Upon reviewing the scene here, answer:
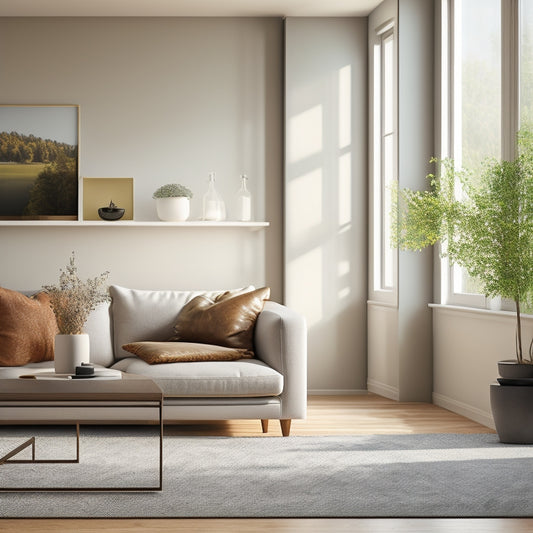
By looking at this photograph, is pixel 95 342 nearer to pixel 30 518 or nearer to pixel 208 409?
pixel 208 409

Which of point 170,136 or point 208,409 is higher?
point 170,136

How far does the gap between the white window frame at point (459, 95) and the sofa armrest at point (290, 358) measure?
121 cm

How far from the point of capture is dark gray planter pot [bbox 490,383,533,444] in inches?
174

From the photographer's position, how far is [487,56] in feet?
17.2

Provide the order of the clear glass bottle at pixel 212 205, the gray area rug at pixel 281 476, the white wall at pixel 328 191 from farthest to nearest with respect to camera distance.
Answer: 1. the white wall at pixel 328 191
2. the clear glass bottle at pixel 212 205
3. the gray area rug at pixel 281 476

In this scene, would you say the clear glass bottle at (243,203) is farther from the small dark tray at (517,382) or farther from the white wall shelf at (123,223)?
the small dark tray at (517,382)

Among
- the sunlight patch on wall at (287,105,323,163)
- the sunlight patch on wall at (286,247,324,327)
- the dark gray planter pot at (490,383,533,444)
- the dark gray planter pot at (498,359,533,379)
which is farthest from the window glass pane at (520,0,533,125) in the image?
the sunlight patch on wall at (286,247,324,327)

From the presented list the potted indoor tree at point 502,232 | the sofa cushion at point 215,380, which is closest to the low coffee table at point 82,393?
the sofa cushion at point 215,380

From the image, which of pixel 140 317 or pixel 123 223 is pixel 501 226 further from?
pixel 123 223

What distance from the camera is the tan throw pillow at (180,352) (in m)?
4.73

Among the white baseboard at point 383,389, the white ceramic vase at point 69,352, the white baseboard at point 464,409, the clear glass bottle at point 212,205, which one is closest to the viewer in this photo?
the white ceramic vase at point 69,352

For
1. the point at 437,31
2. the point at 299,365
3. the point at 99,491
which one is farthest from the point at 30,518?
the point at 437,31

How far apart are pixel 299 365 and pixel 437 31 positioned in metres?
2.62

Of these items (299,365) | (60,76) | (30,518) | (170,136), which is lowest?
(30,518)
